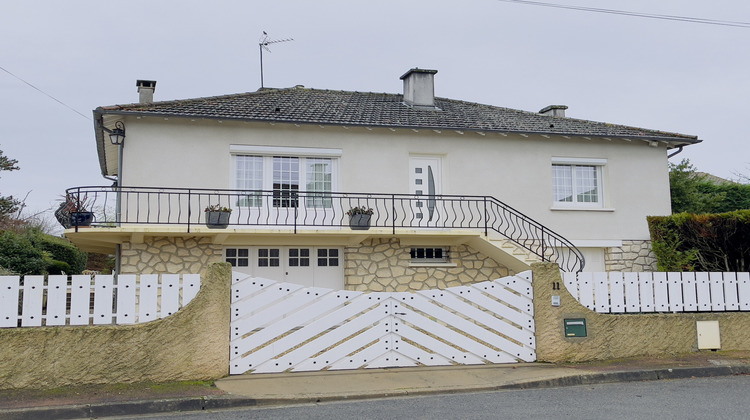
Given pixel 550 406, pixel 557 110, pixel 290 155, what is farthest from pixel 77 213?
pixel 557 110

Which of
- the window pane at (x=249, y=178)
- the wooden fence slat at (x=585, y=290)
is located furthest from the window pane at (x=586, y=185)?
the window pane at (x=249, y=178)

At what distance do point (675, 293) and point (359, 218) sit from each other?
603cm

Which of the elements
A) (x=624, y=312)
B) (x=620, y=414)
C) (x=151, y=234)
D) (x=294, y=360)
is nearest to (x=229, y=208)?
(x=151, y=234)

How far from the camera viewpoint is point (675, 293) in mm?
10359

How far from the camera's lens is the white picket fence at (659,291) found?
9.88 metres

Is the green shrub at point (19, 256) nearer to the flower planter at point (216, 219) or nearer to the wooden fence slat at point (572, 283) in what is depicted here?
the flower planter at point (216, 219)

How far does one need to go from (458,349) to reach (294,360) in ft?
7.92

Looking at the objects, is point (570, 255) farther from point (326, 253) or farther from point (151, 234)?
point (151, 234)

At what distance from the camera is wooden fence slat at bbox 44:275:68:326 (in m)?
7.65

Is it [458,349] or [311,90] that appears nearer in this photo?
[458,349]

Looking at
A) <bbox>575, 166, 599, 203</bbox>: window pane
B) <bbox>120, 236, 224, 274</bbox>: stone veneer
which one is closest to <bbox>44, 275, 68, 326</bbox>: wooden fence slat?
<bbox>120, 236, 224, 274</bbox>: stone veneer

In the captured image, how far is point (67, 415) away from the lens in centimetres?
683

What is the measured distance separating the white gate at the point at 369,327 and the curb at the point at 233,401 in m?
1.08

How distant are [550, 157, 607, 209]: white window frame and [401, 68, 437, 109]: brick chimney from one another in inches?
147
